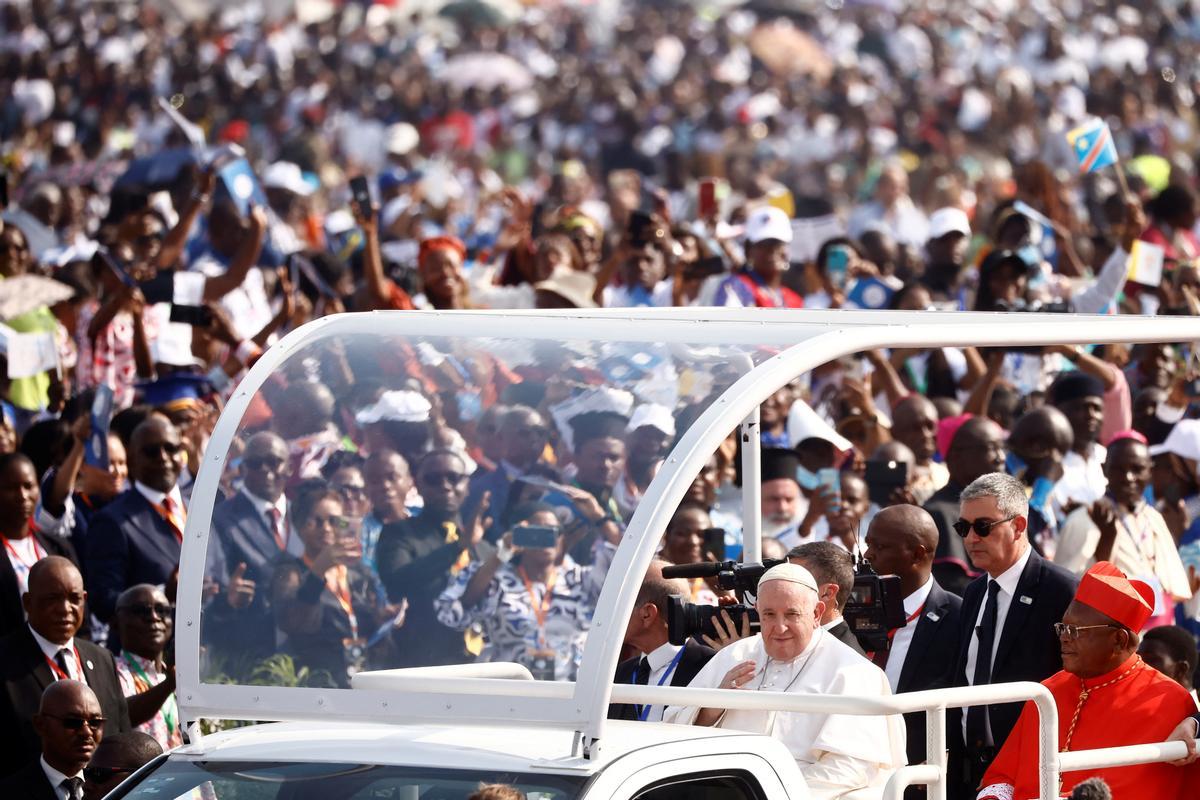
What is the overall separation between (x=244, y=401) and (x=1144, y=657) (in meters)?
4.19

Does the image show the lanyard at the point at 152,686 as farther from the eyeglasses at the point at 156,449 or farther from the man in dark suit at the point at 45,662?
the eyeglasses at the point at 156,449

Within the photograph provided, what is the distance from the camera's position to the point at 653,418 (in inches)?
254

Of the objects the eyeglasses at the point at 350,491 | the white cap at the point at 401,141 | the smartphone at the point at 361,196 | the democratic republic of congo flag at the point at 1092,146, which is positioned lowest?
the eyeglasses at the point at 350,491

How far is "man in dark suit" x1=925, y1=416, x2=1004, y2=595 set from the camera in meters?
9.99

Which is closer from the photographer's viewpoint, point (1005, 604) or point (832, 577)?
point (832, 577)

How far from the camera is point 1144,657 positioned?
9273 mm

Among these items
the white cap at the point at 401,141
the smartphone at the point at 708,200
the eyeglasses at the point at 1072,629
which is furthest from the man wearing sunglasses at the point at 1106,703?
the white cap at the point at 401,141

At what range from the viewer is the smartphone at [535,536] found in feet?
21.1

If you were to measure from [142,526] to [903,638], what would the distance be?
3655 millimetres

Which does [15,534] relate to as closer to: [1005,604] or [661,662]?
[661,662]

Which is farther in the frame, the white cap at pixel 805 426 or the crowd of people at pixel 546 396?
the white cap at pixel 805 426

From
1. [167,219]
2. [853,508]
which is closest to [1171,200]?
[853,508]

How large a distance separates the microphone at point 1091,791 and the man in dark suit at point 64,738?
372 cm

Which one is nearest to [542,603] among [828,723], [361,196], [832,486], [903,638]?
[828,723]
